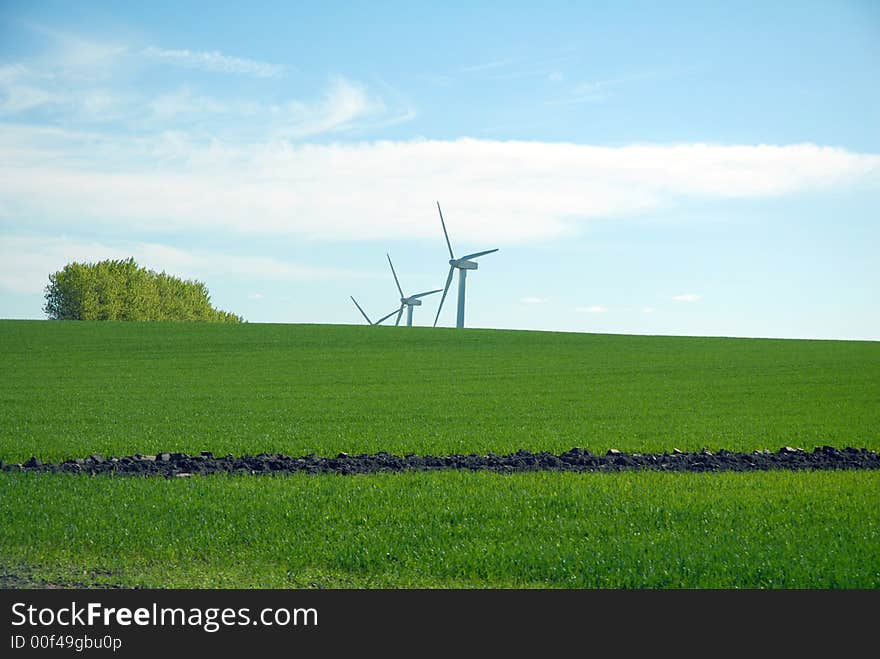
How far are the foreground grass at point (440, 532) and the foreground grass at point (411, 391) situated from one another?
5249mm

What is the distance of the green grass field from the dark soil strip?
102cm

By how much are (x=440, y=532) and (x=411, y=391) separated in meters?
24.3

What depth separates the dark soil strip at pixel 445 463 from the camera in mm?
16484

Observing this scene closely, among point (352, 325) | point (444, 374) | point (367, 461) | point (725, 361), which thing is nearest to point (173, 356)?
point (444, 374)

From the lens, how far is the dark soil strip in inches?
649

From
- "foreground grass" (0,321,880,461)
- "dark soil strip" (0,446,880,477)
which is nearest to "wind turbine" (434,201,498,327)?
"foreground grass" (0,321,880,461)

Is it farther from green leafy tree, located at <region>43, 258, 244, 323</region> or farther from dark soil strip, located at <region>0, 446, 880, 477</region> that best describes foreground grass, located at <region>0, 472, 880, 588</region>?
green leafy tree, located at <region>43, 258, 244, 323</region>

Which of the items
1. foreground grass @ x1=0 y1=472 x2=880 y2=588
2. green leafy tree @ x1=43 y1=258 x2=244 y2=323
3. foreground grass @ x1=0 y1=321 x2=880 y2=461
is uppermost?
green leafy tree @ x1=43 y1=258 x2=244 y2=323

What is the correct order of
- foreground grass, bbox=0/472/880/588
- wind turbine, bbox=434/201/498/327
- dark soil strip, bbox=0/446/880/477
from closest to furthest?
foreground grass, bbox=0/472/880/588 < dark soil strip, bbox=0/446/880/477 < wind turbine, bbox=434/201/498/327

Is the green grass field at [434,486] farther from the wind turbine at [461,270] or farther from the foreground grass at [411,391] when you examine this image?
the wind turbine at [461,270]

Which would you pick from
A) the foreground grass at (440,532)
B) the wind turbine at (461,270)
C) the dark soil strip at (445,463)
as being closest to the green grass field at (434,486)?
the foreground grass at (440,532)

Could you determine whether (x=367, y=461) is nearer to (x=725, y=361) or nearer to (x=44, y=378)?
(x=44, y=378)

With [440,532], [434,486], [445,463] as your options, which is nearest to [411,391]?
[445,463]

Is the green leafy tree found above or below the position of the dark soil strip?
above
